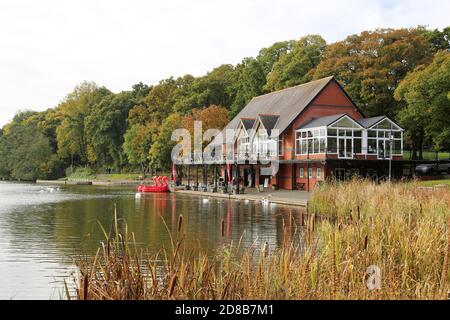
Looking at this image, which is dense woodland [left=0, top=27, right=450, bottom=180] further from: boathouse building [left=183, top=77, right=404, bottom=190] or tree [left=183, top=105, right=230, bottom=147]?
boathouse building [left=183, top=77, right=404, bottom=190]

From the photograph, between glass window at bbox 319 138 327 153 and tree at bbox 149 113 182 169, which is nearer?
glass window at bbox 319 138 327 153

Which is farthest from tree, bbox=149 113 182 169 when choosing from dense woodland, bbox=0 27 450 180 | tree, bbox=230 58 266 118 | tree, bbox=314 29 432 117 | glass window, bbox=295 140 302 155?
glass window, bbox=295 140 302 155

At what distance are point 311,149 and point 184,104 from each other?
3060 centimetres

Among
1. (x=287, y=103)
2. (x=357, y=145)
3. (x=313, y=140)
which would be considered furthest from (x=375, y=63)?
(x=313, y=140)

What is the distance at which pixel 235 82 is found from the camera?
67750 millimetres

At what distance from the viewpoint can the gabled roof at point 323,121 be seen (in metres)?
37.9

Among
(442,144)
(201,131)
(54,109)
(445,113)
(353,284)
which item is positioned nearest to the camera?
(353,284)

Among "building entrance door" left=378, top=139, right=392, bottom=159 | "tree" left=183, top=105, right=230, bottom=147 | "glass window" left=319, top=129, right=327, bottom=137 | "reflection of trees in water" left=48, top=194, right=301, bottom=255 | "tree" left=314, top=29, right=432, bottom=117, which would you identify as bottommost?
"reflection of trees in water" left=48, top=194, right=301, bottom=255

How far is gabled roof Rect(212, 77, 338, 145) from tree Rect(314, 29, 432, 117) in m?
2.90

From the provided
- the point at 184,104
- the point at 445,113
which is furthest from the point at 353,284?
the point at 184,104

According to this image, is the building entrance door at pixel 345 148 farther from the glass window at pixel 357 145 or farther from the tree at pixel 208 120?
the tree at pixel 208 120

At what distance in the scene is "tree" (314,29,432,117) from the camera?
4181 cm

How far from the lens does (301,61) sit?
51156mm
